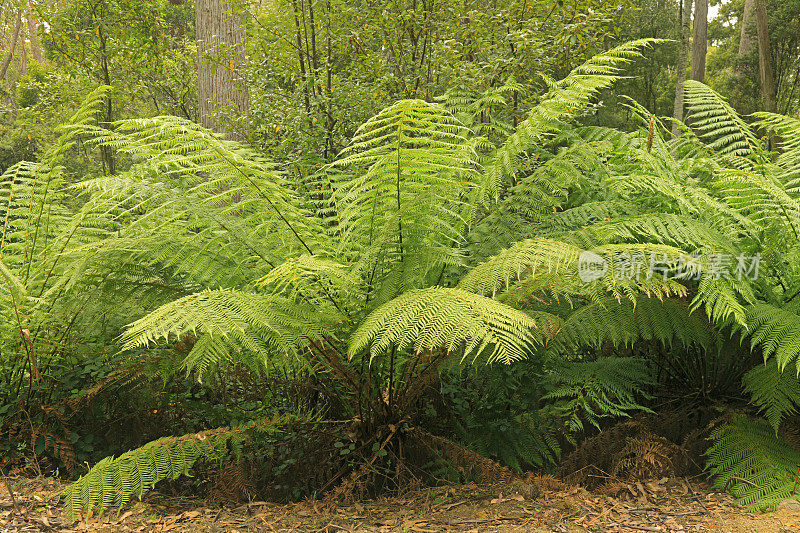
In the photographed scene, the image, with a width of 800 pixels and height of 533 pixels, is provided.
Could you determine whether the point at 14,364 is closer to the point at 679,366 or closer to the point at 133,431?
the point at 133,431

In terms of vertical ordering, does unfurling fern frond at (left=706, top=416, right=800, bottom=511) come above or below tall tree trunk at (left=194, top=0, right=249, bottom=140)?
below

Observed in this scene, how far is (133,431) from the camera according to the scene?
2664 millimetres

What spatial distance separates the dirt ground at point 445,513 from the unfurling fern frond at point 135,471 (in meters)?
0.07

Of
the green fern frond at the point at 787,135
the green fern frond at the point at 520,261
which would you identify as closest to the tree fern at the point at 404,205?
the green fern frond at the point at 520,261

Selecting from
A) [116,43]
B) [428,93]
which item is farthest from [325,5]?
[116,43]

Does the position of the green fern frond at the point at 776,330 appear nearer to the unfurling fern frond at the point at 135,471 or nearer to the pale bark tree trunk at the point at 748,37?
the unfurling fern frond at the point at 135,471

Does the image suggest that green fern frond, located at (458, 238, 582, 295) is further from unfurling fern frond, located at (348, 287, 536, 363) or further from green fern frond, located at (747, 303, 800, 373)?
green fern frond, located at (747, 303, 800, 373)

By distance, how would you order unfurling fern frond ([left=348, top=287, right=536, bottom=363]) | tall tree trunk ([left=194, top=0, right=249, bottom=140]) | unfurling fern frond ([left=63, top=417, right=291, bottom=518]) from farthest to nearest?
tall tree trunk ([left=194, top=0, right=249, bottom=140]) < unfurling fern frond ([left=63, top=417, right=291, bottom=518]) < unfurling fern frond ([left=348, top=287, right=536, bottom=363])

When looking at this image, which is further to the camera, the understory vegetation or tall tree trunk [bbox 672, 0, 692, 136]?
tall tree trunk [bbox 672, 0, 692, 136]

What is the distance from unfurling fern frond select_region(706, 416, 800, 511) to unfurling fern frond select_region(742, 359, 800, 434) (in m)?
0.15

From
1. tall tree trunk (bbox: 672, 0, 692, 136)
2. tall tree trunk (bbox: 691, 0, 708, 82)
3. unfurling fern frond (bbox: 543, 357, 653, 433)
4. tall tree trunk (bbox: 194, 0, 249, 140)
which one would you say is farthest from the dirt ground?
tall tree trunk (bbox: 691, 0, 708, 82)

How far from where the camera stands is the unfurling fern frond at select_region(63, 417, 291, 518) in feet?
6.05

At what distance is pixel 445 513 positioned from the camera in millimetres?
1930

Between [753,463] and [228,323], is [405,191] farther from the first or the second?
[753,463]
